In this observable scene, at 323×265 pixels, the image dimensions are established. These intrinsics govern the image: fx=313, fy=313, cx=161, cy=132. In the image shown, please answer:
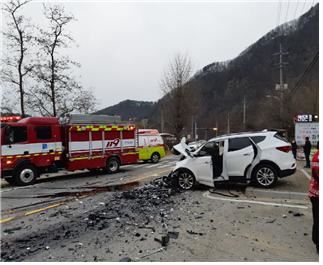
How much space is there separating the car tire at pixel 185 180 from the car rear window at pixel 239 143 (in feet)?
5.23

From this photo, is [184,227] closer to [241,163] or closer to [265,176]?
[241,163]

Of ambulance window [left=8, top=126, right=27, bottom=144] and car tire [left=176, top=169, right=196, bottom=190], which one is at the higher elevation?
ambulance window [left=8, top=126, right=27, bottom=144]

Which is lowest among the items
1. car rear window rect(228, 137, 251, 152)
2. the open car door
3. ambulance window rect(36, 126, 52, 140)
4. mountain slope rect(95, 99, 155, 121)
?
the open car door

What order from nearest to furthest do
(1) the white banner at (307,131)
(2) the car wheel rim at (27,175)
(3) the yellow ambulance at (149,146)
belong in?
(2) the car wheel rim at (27,175)
(3) the yellow ambulance at (149,146)
(1) the white banner at (307,131)

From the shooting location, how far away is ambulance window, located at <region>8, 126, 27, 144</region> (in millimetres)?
13341

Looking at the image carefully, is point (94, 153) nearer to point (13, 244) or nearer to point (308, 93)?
point (13, 244)

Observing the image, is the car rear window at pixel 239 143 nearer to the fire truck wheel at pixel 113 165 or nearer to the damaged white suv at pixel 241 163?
the damaged white suv at pixel 241 163

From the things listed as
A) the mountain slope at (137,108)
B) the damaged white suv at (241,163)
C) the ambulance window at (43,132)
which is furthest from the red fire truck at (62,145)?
the mountain slope at (137,108)

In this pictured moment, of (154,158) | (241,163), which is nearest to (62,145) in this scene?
(241,163)

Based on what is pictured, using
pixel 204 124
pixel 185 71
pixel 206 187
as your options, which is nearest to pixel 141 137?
pixel 206 187

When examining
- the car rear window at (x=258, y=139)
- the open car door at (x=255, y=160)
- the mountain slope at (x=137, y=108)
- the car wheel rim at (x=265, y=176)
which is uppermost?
the mountain slope at (x=137, y=108)

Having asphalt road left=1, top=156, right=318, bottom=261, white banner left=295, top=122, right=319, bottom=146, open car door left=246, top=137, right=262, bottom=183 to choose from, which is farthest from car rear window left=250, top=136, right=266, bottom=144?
white banner left=295, top=122, right=319, bottom=146

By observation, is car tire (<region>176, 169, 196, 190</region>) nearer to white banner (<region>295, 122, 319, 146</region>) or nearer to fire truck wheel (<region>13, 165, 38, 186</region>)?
fire truck wheel (<region>13, 165, 38, 186</region>)

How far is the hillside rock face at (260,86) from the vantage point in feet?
111
